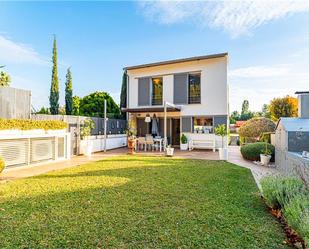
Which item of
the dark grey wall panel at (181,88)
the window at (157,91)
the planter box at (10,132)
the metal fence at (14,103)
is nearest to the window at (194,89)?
the dark grey wall panel at (181,88)

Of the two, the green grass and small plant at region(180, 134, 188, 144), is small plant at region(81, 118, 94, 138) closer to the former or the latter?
the green grass

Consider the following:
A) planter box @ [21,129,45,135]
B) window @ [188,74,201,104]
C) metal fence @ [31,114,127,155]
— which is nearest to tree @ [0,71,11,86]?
metal fence @ [31,114,127,155]

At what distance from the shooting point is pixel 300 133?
7742mm

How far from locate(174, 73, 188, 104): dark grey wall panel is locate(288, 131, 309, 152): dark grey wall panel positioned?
10.3m

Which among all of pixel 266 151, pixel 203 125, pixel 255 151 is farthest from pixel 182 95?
pixel 266 151

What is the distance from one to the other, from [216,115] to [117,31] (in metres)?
9.83

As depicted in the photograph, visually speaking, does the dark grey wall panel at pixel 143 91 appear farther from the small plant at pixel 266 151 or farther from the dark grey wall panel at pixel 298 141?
the dark grey wall panel at pixel 298 141

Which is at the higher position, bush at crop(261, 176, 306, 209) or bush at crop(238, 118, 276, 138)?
bush at crop(238, 118, 276, 138)

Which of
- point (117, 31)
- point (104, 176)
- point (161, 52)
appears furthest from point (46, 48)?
point (104, 176)

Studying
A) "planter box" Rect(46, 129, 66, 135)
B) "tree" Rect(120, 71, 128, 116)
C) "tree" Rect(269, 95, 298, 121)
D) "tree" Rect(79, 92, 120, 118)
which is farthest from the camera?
"tree" Rect(79, 92, 120, 118)

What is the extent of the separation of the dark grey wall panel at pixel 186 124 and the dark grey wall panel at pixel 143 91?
3.78m

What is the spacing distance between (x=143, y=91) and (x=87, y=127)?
766cm

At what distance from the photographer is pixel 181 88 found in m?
17.7

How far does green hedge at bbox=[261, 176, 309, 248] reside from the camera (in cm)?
306
